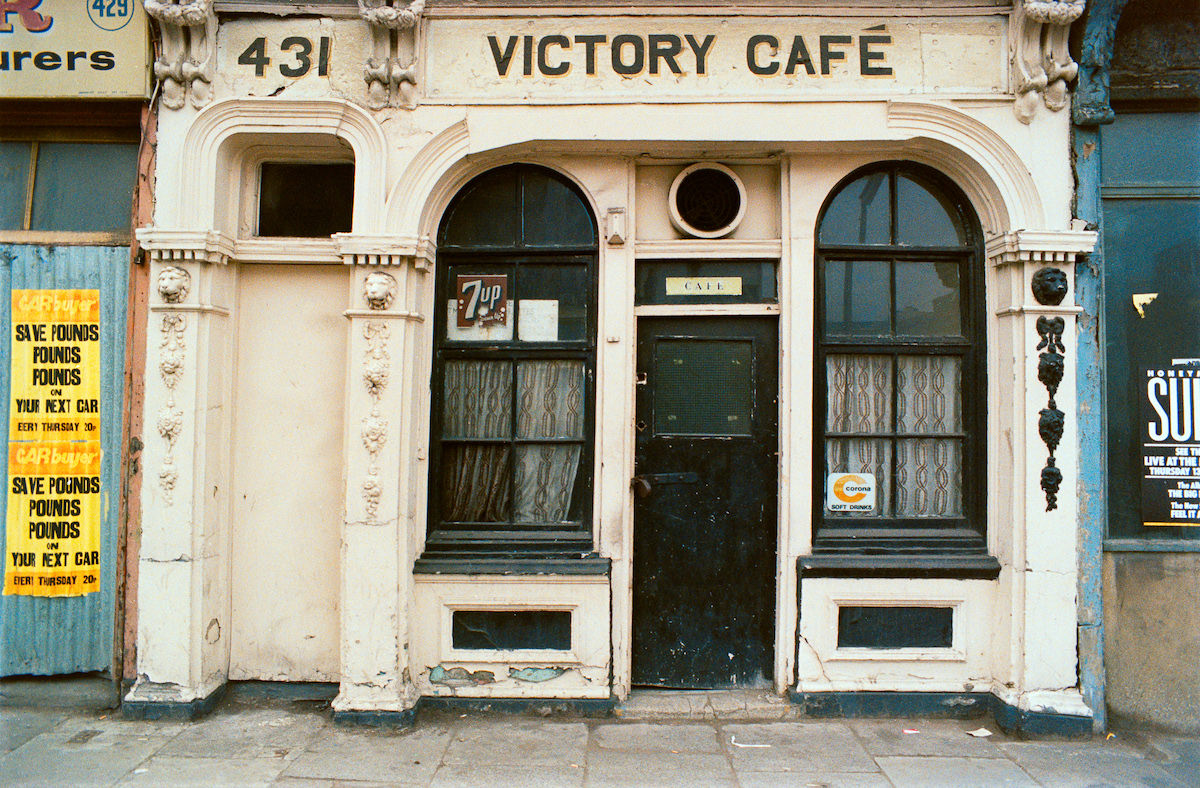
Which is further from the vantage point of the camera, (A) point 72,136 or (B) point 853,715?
(A) point 72,136

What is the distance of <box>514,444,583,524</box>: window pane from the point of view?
4707 mm

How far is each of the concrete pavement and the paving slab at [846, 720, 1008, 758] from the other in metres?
0.01

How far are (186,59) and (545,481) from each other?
336cm

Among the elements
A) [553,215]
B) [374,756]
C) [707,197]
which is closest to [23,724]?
[374,756]

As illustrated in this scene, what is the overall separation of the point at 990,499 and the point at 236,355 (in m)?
4.77

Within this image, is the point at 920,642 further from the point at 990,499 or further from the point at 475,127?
the point at 475,127

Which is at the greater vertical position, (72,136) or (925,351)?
(72,136)

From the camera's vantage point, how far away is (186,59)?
176 inches

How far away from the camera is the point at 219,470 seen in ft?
15.0

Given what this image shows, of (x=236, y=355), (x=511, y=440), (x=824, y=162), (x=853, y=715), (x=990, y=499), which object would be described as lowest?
(x=853, y=715)

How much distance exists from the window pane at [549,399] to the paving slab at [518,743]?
173cm

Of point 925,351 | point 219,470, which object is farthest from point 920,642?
point 219,470

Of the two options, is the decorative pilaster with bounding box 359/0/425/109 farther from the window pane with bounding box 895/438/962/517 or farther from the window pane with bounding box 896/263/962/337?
the window pane with bounding box 895/438/962/517

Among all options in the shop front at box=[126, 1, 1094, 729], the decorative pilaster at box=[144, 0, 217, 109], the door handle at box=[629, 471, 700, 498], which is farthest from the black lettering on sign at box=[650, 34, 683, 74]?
the decorative pilaster at box=[144, 0, 217, 109]
